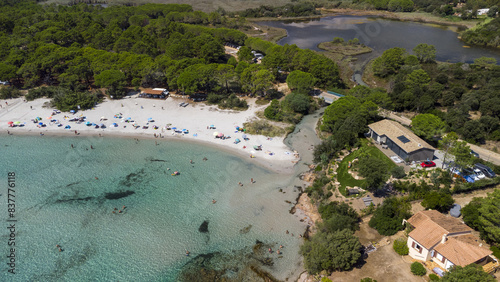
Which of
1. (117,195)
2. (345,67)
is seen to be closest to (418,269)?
(117,195)

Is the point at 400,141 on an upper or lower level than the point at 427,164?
upper

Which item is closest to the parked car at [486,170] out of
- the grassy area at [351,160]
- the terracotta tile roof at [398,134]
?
the terracotta tile roof at [398,134]

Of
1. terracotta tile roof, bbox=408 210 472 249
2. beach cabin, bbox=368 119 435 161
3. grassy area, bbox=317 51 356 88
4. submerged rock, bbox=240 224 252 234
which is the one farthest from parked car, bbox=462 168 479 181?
grassy area, bbox=317 51 356 88

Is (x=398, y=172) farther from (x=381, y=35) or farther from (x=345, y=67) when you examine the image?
(x=381, y=35)

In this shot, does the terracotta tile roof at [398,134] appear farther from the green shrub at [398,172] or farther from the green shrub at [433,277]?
the green shrub at [433,277]

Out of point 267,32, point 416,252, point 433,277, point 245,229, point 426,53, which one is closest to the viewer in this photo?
point 433,277

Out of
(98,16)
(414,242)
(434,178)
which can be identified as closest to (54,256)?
(414,242)

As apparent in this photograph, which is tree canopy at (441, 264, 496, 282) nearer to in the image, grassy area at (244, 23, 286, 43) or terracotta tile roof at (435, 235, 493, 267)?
terracotta tile roof at (435, 235, 493, 267)
